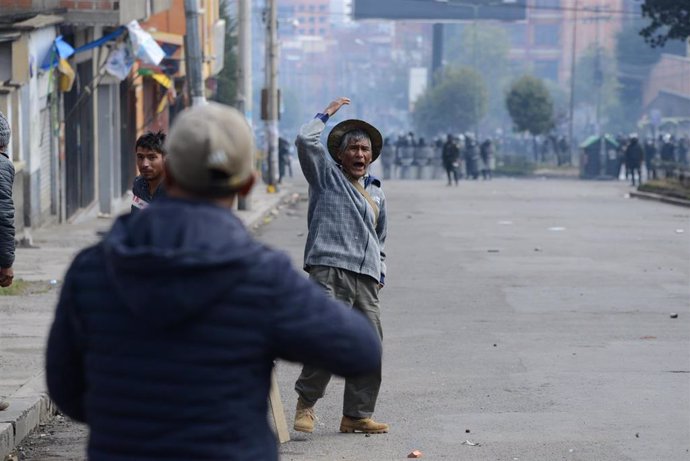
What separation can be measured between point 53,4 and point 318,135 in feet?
53.8

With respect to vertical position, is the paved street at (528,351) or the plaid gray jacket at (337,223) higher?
the plaid gray jacket at (337,223)

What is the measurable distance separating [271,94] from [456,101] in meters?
72.9

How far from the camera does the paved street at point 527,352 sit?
8.43 metres

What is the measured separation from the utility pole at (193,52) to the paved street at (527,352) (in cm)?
247

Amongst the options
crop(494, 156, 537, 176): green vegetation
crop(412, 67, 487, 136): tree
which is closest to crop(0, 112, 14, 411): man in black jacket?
crop(494, 156, 537, 176): green vegetation

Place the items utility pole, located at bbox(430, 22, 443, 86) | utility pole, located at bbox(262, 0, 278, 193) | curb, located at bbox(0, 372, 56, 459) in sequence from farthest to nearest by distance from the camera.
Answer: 1. utility pole, located at bbox(430, 22, 443, 86)
2. utility pole, located at bbox(262, 0, 278, 193)
3. curb, located at bbox(0, 372, 56, 459)

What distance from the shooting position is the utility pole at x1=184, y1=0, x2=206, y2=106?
917 inches

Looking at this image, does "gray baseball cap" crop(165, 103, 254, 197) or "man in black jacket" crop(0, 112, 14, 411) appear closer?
"gray baseball cap" crop(165, 103, 254, 197)

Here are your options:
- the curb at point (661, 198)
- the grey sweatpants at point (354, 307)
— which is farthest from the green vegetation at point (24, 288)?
the curb at point (661, 198)

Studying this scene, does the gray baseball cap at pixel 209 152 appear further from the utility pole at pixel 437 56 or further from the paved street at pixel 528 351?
the utility pole at pixel 437 56

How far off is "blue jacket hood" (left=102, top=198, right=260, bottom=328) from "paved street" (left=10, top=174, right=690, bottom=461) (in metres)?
4.73

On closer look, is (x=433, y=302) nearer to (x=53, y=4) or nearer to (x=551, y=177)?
(x=53, y=4)

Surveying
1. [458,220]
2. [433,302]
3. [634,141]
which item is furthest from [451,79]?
[433,302]

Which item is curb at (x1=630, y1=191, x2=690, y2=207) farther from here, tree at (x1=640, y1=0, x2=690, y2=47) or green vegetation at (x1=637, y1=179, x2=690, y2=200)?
tree at (x1=640, y1=0, x2=690, y2=47)
